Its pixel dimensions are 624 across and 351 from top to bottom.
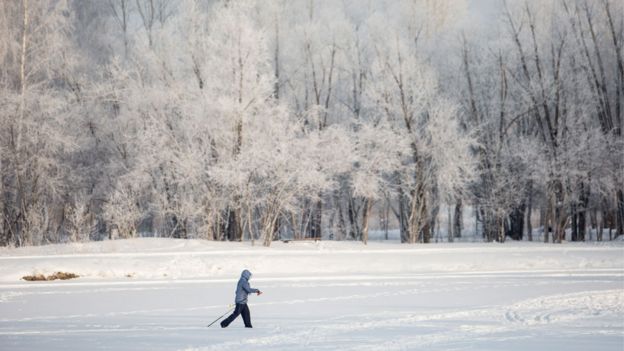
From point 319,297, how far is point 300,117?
18.8m

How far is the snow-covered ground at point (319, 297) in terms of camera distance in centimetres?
1125

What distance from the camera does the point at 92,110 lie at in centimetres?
Answer: 3344

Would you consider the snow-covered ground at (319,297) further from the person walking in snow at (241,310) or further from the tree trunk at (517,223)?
the tree trunk at (517,223)

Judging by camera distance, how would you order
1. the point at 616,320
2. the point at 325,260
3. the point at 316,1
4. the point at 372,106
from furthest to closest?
A: the point at 316,1, the point at 372,106, the point at 325,260, the point at 616,320

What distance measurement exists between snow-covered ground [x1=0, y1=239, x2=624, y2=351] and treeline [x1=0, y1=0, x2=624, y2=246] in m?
4.21

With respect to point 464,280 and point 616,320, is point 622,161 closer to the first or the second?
point 464,280

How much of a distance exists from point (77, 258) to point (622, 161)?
27.2 metres

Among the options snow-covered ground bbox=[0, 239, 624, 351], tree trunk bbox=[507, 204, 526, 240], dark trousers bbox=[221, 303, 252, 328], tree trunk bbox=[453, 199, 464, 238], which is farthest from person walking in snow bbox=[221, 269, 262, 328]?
tree trunk bbox=[507, 204, 526, 240]

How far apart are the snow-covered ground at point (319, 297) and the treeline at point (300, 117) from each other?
166 inches

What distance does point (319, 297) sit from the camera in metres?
17.0

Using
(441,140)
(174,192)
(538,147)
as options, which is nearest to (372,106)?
(441,140)

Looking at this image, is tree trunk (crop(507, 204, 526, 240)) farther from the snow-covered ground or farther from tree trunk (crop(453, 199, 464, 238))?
the snow-covered ground

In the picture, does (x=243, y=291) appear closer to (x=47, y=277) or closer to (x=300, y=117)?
(x=47, y=277)

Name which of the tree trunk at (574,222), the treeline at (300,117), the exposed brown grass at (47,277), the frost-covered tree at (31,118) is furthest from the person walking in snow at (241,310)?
the tree trunk at (574,222)
